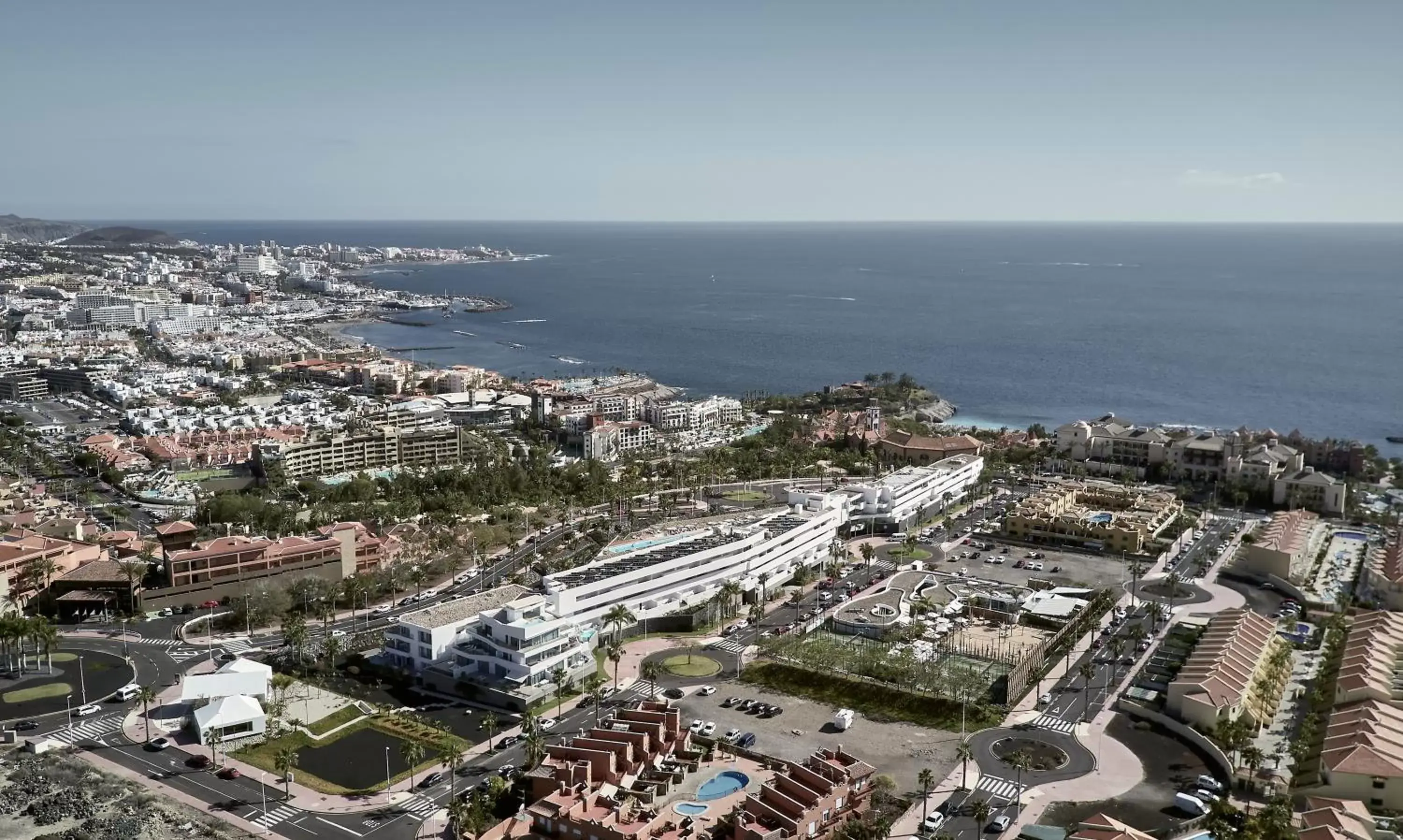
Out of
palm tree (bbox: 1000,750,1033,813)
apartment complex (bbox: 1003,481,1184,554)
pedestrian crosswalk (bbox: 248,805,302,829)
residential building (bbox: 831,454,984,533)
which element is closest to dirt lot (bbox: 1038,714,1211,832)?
palm tree (bbox: 1000,750,1033,813)

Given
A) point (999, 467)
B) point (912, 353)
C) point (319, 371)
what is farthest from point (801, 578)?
point (912, 353)

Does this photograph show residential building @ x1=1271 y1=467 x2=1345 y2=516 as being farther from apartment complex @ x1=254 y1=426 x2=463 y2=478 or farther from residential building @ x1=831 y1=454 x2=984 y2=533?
apartment complex @ x1=254 y1=426 x2=463 y2=478

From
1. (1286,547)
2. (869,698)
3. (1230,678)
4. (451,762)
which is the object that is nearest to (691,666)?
(869,698)

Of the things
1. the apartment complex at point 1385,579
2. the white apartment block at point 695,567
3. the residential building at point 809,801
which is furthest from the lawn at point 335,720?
the apartment complex at point 1385,579

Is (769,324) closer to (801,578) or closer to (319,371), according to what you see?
(319,371)

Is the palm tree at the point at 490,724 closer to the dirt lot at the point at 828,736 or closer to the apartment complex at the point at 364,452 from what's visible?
the dirt lot at the point at 828,736

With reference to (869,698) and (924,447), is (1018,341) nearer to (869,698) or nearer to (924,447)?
(924,447)

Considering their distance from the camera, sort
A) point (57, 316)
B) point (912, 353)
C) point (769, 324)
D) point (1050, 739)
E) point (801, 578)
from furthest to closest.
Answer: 1. point (769, 324)
2. point (57, 316)
3. point (912, 353)
4. point (801, 578)
5. point (1050, 739)
